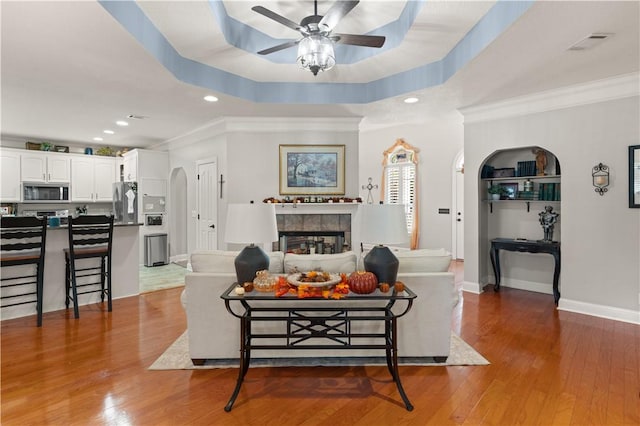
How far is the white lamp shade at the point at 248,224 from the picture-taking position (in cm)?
240

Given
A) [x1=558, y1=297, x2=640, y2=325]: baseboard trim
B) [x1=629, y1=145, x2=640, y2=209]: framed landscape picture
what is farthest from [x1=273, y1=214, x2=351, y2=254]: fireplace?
[x1=629, y1=145, x2=640, y2=209]: framed landscape picture

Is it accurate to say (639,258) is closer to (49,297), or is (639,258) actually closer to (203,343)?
(203,343)

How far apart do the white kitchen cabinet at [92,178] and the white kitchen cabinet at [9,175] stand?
0.87 m

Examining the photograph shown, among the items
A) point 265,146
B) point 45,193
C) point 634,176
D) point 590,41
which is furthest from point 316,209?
point 45,193

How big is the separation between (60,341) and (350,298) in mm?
2870

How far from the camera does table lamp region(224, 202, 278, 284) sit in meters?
2.40

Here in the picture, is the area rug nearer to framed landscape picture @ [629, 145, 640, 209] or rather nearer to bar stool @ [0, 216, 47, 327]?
bar stool @ [0, 216, 47, 327]

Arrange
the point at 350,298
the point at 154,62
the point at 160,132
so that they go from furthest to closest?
the point at 160,132 < the point at 154,62 < the point at 350,298

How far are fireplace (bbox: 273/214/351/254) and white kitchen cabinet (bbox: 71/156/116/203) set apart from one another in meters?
4.65

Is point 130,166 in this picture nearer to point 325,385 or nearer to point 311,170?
point 311,170

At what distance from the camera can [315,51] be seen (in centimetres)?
264

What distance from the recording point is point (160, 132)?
629 centimetres

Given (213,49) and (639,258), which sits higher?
(213,49)

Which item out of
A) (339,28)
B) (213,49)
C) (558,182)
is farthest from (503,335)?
(213,49)
